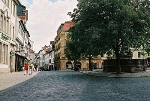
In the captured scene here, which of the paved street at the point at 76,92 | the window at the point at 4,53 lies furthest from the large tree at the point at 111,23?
the paved street at the point at 76,92

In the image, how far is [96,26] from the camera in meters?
30.5

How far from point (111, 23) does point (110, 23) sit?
0.35 feet

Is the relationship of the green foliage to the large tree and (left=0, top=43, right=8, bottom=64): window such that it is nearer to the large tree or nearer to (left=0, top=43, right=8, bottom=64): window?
the large tree

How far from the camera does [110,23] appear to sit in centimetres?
2892

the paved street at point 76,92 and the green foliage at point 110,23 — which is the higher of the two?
the green foliage at point 110,23

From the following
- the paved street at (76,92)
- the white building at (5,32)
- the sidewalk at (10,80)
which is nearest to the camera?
the paved street at (76,92)

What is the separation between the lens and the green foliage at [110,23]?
29156mm

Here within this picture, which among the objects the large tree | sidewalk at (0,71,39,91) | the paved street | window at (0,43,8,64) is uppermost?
the large tree

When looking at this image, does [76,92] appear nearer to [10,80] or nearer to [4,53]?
[10,80]

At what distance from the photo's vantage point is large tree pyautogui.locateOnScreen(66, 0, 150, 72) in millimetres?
29156

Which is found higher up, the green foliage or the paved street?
the green foliage

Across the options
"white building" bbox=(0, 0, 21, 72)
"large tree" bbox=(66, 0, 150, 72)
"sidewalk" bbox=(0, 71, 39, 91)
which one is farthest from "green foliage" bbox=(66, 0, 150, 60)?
"white building" bbox=(0, 0, 21, 72)

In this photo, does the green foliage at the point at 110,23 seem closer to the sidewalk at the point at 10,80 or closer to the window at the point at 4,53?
the sidewalk at the point at 10,80

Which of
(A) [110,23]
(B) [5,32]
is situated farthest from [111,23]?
(B) [5,32]
